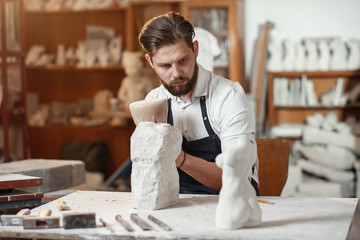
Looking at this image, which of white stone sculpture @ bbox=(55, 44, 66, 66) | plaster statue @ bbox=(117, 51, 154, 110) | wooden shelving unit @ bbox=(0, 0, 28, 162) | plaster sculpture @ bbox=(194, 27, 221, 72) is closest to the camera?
plaster sculpture @ bbox=(194, 27, 221, 72)

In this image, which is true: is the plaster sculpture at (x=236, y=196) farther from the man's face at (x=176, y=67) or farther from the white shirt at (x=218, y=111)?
the man's face at (x=176, y=67)

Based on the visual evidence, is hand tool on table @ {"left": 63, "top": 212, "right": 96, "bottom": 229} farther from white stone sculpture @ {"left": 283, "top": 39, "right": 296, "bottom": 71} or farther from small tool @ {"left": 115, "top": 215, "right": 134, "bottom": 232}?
white stone sculpture @ {"left": 283, "top": 39, "right": 296, "bottom": 71}

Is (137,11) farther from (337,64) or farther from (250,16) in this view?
(337,64)

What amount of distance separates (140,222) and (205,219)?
0.82 feet

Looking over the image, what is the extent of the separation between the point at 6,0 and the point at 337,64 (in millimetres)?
3693

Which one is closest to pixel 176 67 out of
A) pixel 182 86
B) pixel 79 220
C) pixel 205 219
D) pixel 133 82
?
pixel 182 86

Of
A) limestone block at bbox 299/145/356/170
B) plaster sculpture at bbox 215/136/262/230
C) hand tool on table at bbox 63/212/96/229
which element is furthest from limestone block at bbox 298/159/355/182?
hand tool on table at bbox 63/212/96/229

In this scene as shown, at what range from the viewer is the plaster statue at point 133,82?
6429 mm

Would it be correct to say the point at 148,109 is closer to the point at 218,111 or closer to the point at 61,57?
the point at 218,111

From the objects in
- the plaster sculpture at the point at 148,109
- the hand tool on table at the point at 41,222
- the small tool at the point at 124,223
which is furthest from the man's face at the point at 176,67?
the hand tool on table at the point at 41,222

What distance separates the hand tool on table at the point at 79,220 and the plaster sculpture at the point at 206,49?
7.90 feet

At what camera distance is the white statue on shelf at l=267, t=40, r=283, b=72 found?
20.4ft

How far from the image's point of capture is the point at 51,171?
326 centimetres

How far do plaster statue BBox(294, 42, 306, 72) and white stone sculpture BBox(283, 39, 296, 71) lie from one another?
0.04 meters
